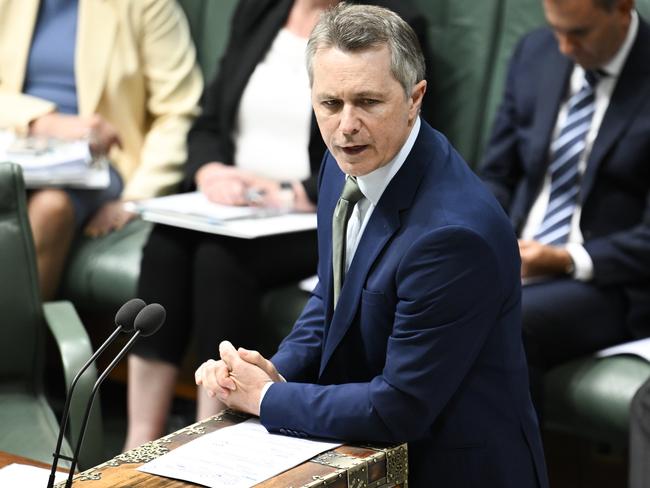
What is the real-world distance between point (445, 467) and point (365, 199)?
0.46 meters

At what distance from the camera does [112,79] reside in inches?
159

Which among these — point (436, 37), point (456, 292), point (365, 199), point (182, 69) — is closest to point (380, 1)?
point (436, 37)

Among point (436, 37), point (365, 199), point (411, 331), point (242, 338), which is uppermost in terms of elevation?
point (436, 37)

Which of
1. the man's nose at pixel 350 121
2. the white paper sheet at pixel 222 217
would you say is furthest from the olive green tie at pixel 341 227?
the white paper sheet at pixel 222 217

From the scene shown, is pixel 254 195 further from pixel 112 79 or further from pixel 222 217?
pixel 112 79

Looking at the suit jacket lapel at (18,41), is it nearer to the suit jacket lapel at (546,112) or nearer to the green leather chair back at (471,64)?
the green leather chair back at (471,64)

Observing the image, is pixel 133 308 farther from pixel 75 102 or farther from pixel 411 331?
pixel 75 102

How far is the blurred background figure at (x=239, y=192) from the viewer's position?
3.32 m

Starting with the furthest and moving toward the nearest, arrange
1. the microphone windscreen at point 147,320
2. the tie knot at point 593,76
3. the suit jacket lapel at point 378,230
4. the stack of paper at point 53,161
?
the stack of paper at point 53,161 → the tie knot at point 593,76 → the suit jacket lapel at point 378,230 → the microphone windscreen at point 147,320

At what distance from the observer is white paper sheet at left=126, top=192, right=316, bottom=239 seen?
324 centimetres

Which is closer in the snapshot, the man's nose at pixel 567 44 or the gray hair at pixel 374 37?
the gray hair at pixel 374 37

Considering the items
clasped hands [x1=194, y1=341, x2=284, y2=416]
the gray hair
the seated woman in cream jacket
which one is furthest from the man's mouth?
the seated woman in cream jacket

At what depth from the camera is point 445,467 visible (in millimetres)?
2016

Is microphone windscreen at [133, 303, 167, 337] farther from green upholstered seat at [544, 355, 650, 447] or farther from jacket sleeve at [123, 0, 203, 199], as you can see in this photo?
jacket sleeve at [123, 0, 203, 199]
